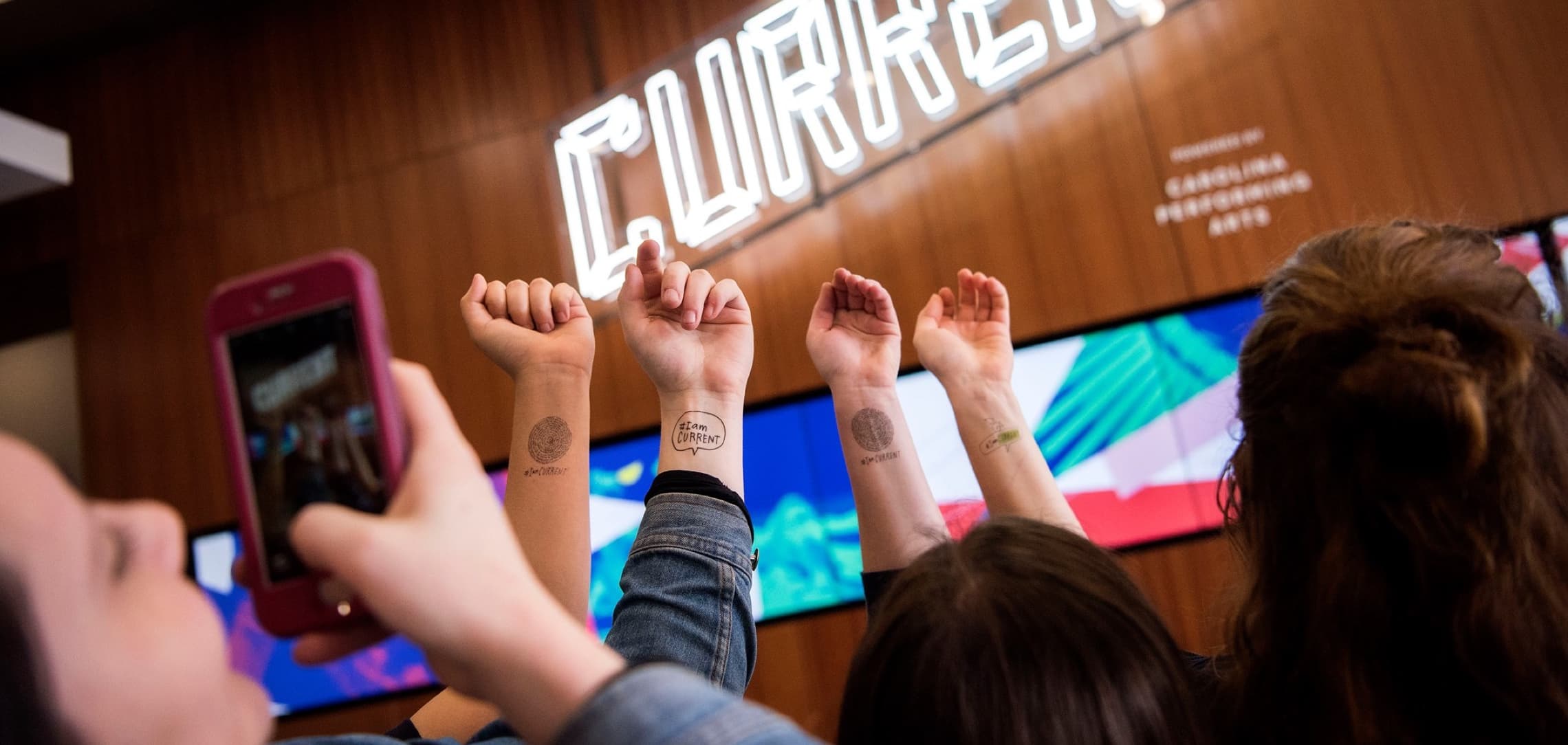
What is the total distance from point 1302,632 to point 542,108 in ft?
10.8

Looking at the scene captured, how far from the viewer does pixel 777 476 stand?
2.97m

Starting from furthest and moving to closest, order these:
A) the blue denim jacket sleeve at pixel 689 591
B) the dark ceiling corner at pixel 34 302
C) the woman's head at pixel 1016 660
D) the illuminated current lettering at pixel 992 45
A: 1. the dark ceiling corner at pixel 34 302
2. the illuminated current lettering at pixel 992 45
3. the blue denim jacket sleeve at pixel 689 591
4. the woman's head at pixel 1016 660

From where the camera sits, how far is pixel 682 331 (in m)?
1.00

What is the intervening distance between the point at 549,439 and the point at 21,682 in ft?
1.86

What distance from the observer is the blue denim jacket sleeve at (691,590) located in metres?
0.75

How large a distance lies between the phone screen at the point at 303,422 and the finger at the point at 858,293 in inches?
28.3

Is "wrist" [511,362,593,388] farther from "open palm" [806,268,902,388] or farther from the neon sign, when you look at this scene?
the neon sign

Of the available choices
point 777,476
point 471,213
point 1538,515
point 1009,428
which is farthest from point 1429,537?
point 471,213

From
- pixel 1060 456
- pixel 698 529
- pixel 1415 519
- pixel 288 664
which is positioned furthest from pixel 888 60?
pixel 288 664

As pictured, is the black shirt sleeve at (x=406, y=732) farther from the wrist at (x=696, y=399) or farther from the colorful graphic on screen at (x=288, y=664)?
the colorful graphic on screen at (x=288, y=664)

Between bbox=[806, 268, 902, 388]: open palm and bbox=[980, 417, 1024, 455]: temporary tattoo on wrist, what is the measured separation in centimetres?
13

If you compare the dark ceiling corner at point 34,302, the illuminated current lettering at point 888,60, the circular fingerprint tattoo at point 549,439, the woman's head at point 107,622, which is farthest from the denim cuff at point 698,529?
the dark ceiling corner at point 34,302

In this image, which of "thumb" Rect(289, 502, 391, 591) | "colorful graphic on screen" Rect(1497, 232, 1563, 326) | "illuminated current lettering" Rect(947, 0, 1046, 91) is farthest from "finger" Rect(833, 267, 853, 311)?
"colorful graphic on screen" Rect(1497, 232, 1563, 326)

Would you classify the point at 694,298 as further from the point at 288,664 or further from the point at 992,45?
the point at 288,664
